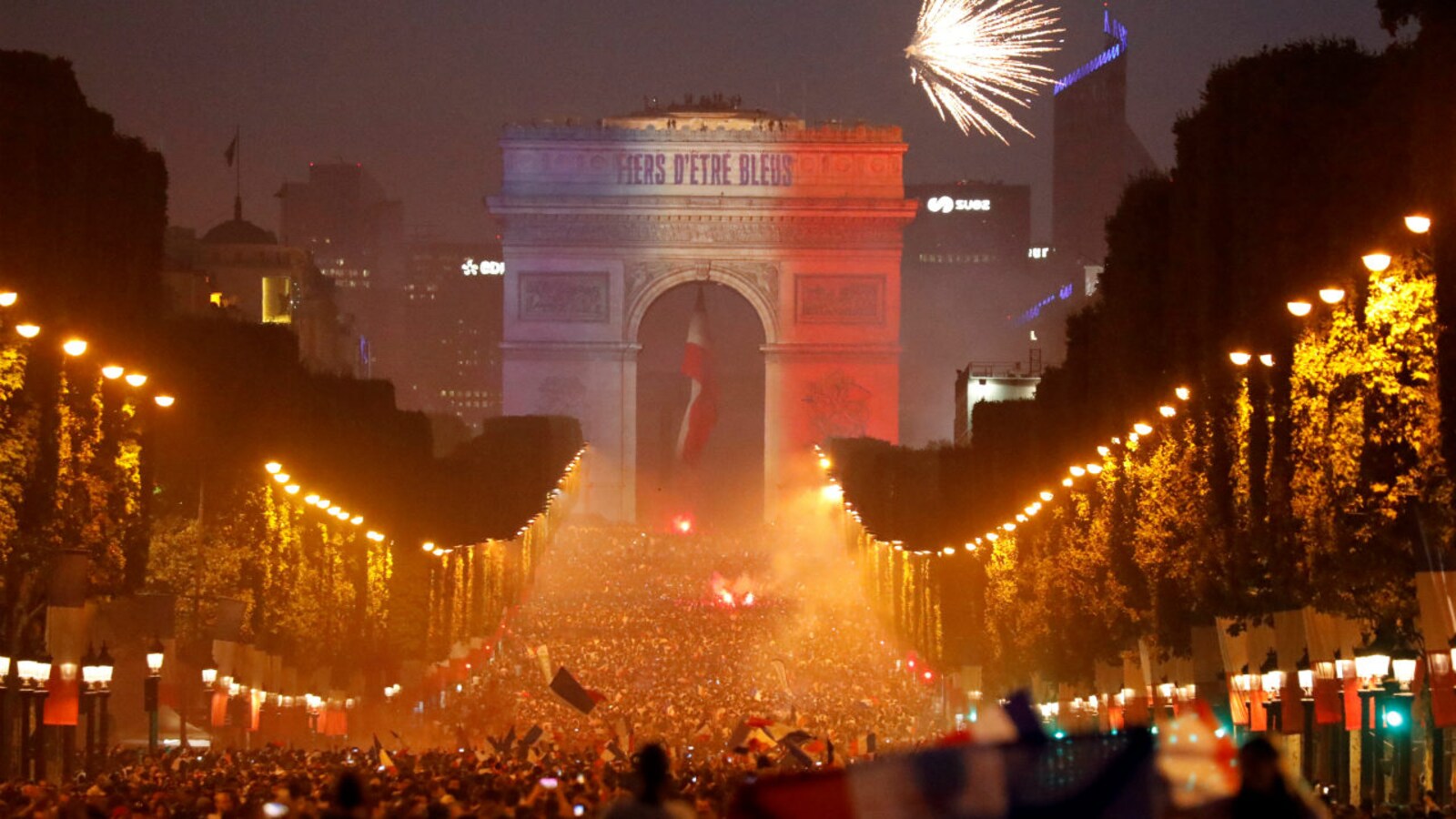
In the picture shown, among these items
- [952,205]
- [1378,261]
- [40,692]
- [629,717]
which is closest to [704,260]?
[629,717]

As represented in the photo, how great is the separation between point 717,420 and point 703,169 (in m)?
17.4

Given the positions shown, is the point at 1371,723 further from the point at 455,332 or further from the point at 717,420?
the point at 455,332

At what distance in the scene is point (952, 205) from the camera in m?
190

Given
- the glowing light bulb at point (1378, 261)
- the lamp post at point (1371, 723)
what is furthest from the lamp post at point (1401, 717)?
the glowing light bulb at point (1378, 261)

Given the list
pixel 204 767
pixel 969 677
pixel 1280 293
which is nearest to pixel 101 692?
pixel 204 767

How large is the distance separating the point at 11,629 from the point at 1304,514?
15.4 metres

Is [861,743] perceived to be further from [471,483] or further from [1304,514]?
[471,483]

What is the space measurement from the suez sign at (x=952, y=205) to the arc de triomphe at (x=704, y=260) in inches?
2945

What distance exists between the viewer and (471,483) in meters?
77.9

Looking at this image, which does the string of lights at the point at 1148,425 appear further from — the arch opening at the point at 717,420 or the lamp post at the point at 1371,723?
the arch opening at the point at 717,420

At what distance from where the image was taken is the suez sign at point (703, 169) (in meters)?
113

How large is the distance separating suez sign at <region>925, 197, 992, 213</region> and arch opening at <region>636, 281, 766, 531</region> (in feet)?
157

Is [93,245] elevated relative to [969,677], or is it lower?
elevated

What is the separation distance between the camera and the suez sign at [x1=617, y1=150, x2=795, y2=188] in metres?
113
